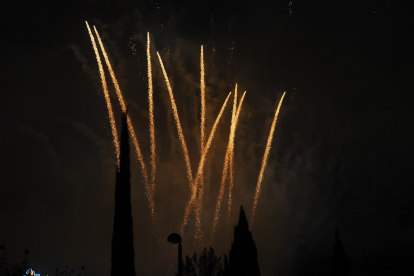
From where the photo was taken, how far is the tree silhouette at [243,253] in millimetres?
33125

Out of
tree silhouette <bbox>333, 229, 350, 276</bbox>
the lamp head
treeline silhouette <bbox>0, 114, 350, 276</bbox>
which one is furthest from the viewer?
tree silhouette <bbox>333, 229, 350, 276</bbox>

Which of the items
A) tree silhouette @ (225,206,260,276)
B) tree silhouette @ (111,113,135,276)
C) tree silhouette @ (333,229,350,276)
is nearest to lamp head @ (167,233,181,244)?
tree silhouette @ (111,113,135,276)

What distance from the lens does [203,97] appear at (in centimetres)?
3916

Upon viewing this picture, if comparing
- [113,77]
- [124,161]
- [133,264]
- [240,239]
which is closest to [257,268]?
[240,239]

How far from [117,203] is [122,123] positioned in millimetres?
5774

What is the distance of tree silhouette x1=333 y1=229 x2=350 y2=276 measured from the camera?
39719 millimetres

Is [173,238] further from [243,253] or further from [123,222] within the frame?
[243,253]

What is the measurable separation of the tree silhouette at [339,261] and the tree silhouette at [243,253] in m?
10.3

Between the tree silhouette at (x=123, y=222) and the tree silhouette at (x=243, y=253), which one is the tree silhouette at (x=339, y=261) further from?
the tree silhouette at (x=123, y=222)

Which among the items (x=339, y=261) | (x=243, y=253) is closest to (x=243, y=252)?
(x=243, y=253)

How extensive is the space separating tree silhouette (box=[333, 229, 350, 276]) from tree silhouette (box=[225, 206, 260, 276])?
1025cm

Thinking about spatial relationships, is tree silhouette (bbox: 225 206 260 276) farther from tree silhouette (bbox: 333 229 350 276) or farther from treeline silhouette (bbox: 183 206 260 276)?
tree silhouette (bbox: 333 229 350 276)

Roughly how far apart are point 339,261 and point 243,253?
460 inches

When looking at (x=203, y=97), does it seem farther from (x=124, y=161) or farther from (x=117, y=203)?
(x=117, y=203)
